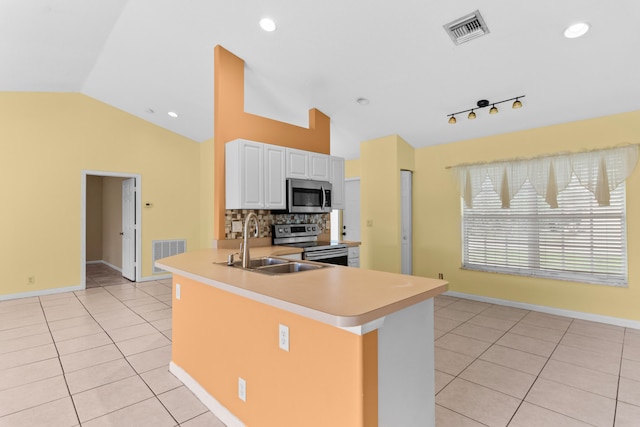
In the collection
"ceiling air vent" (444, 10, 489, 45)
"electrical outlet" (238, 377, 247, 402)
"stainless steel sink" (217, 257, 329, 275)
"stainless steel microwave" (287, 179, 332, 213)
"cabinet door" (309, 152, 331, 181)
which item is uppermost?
"ceiling air vent" (444, 10, 489, 45)

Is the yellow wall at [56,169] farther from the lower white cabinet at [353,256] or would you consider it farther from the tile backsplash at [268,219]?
the lower white cabinet at [353,256]

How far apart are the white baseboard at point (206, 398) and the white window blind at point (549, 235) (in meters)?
4.15

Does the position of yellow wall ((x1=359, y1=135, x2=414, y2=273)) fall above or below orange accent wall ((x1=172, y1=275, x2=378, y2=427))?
above

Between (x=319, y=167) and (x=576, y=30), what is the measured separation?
296 centimetres

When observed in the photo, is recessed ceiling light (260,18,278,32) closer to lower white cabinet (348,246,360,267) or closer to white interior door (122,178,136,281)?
lower white cabinet (348,246,360,267)

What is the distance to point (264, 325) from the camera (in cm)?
176

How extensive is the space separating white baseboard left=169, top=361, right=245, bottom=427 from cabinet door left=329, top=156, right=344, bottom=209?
280 cm

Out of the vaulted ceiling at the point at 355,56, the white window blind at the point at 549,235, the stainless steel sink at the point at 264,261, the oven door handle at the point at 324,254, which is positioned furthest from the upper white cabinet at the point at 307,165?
the white window blind at the point at 549,235

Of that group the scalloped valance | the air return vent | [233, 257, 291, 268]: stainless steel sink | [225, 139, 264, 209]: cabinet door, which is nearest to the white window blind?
the scalloped valance

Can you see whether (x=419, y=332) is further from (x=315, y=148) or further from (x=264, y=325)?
(x=315, y=148)

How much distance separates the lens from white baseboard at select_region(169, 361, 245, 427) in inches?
79.3

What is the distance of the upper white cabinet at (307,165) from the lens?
13.8 feet

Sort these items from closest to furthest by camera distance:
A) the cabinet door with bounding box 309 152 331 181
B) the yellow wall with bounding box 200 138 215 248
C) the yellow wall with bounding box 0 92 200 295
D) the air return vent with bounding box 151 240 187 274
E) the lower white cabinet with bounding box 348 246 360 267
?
1. the cabinet door with bounding box 309 152 331 181
2. the lower white cabinet with bounding box 348 246 360 267
3. the yellow wall with bounding box 0 92 200 295
4. the air return vent with bounding box 151 240 187 274
5. the yellow wall with bounding box 200 138 215 248

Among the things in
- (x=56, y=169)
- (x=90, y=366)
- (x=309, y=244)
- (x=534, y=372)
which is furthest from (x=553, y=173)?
(x=56, y=169)
